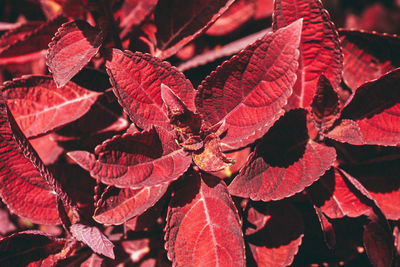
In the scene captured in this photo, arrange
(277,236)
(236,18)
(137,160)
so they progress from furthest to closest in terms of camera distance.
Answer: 1. (236,18)
2. (277,236)
3. (137,160)

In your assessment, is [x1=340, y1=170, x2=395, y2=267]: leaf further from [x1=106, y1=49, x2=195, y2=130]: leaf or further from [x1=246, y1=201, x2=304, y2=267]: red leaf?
[x1=106, y1=49, x2=195, y2=130]: leaf

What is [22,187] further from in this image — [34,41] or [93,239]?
[34,41]

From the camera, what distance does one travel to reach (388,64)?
1144 mm

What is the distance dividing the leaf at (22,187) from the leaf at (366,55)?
92 cm

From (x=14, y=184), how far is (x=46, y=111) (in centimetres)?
24

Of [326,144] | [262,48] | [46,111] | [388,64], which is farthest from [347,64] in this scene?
[46,111]

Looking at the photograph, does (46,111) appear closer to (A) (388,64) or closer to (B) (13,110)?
(B) (13,110)

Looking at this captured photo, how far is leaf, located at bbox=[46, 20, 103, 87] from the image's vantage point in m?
0.93

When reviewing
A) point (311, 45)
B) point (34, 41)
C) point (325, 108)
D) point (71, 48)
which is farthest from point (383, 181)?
point (34, 41)

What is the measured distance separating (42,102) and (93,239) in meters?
0.48

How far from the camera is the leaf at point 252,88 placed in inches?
34.9

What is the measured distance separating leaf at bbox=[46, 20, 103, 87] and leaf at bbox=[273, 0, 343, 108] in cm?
46

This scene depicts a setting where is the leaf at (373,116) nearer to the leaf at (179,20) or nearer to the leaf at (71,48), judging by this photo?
the leaf at (179,20)

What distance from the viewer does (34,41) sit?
118 cm
